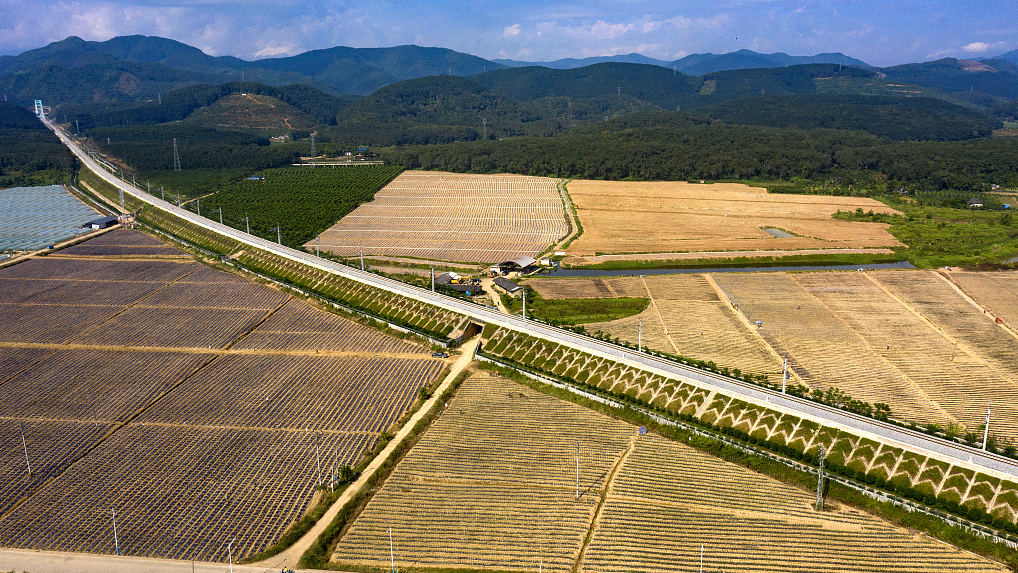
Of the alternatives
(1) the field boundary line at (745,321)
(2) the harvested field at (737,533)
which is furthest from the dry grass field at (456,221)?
(2) the harvested field at (737,533)

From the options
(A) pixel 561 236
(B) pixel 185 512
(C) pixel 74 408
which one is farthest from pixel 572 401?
(A) pixel 561 236

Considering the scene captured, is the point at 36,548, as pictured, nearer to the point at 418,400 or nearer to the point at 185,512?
the point at 185,512

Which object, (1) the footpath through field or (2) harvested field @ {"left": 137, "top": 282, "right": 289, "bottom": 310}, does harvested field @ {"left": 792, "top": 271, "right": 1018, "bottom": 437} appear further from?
(2) harvested field @ {"left": 137, "top": 282, "right": 289, "bottom": 310}

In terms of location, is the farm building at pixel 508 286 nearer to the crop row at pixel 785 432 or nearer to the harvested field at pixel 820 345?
the crop row at pixel 785 432

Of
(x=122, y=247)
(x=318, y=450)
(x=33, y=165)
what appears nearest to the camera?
(x=318, y=450)

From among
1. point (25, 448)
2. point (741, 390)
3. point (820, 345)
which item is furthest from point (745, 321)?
point (25, 448)

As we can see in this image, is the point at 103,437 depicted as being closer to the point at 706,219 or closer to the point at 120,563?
the point at 120,563
